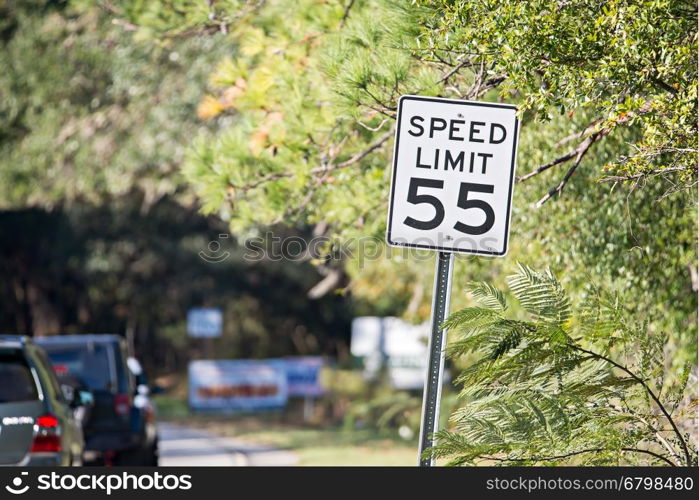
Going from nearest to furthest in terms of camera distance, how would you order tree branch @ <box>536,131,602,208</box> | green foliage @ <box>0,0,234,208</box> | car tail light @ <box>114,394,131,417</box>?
1. tree branch @ <box>536,131,602,208</box>
2. car tail light @ <box>114,394,131,417</box>
3. green foliage @ <box>0,0,234,208</box>

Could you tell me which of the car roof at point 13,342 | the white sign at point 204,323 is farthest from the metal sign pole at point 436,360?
the white sign at point 204,323

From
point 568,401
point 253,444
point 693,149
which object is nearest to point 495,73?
point 693,149

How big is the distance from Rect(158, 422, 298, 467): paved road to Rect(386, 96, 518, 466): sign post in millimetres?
11497

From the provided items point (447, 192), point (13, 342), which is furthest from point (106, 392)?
point (447, 192)

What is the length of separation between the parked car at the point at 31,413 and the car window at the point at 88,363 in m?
4.34

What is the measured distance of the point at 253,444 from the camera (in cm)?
2314

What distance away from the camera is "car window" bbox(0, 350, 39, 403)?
959 cm

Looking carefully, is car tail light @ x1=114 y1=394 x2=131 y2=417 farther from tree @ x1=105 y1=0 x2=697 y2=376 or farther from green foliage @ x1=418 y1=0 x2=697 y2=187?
green foliage @ x1=418 y1=0 x2=697 y2=187

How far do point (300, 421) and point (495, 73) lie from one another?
932 inches

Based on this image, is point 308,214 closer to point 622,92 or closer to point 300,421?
point 622,92

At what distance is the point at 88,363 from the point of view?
14.8 metres
